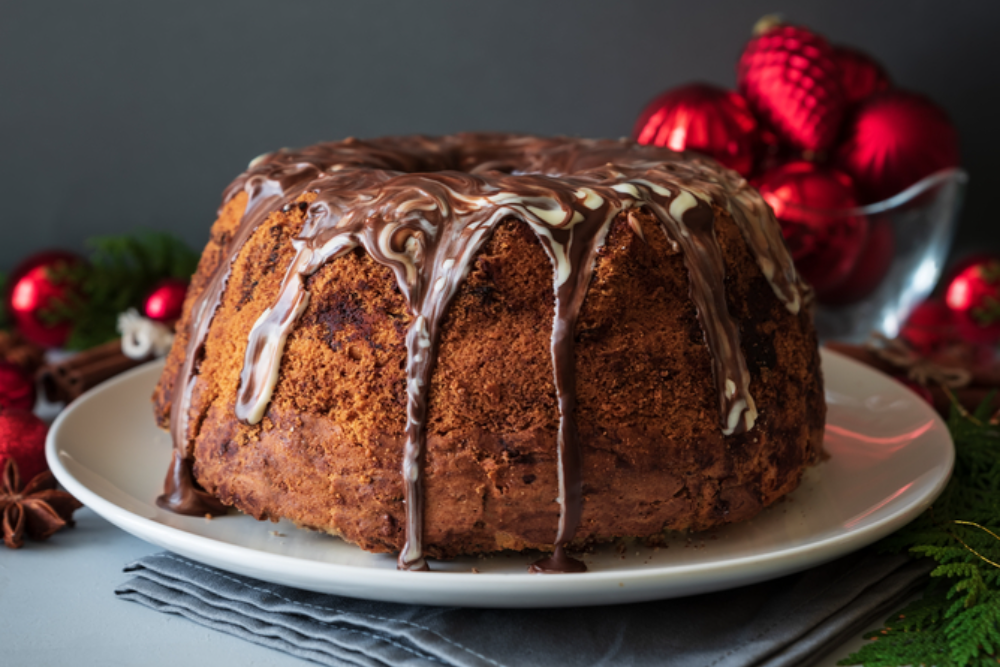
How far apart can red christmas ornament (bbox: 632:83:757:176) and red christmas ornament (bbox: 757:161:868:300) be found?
0.11m

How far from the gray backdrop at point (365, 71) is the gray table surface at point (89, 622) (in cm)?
177

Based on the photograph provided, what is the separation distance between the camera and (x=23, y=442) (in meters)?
1.45

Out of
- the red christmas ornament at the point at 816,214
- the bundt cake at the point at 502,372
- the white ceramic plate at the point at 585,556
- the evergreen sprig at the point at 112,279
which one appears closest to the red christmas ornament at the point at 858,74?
the red christmas ornament at the point at 816,214

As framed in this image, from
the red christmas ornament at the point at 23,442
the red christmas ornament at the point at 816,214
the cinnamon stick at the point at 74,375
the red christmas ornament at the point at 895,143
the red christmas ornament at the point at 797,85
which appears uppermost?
the red christmas ornament at the point at 797,85

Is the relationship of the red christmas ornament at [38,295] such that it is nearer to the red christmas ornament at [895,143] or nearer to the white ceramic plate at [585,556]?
the white ceramic plate at [585,556]

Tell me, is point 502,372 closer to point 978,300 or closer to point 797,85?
point 797,85

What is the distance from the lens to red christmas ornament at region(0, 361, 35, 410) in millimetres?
1768

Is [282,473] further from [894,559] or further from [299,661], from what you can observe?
[894,559]

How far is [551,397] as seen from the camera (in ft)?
3.63

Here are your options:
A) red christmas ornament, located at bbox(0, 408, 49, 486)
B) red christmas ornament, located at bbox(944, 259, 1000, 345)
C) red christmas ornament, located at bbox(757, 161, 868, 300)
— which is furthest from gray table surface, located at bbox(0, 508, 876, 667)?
red christmas ornament, located at bbox(944, 259, 1000, 345)

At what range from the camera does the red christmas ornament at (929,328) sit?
2.10 meters

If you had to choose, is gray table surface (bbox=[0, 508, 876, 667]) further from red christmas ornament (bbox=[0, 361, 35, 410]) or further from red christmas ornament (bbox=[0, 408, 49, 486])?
red christmas ornament (bbox=[0, 361, 35, 410])

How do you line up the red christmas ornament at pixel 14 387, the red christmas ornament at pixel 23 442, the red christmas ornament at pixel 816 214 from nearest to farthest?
the red christmas ornament at pixel 23 442 < the red christmas ornament at pixel 14 387 < the red christmas ornament at pixel 816 214

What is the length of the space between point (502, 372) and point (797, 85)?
1341 millimetres
